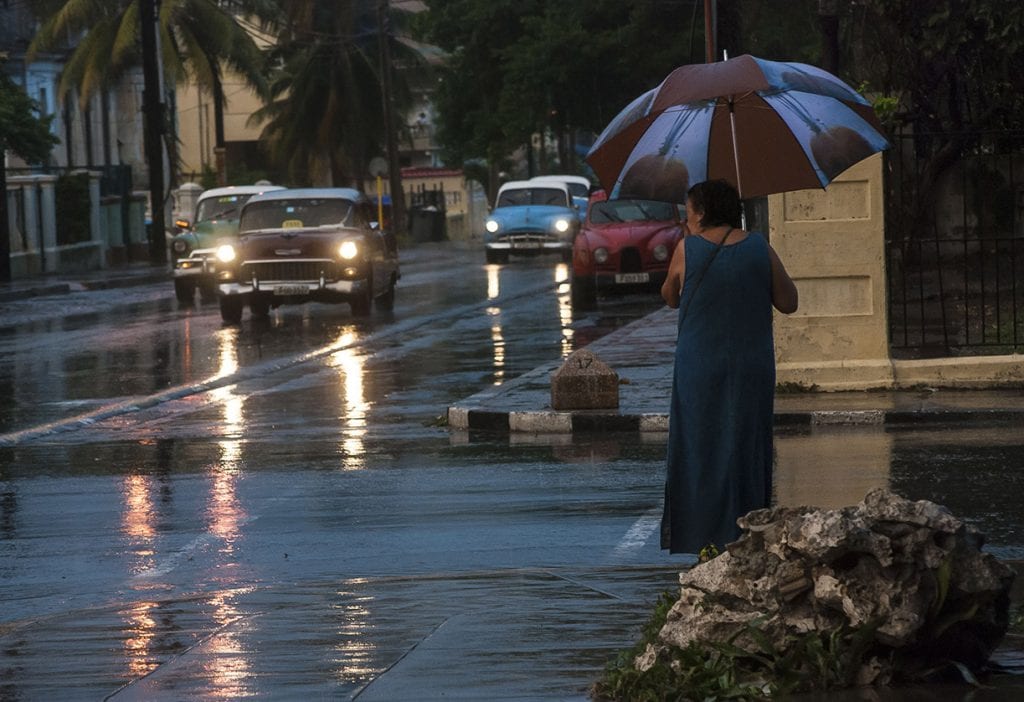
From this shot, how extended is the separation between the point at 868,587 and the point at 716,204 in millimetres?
2116

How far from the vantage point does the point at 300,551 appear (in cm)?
928

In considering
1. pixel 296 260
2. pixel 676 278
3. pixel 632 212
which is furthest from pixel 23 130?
pixel 676 278

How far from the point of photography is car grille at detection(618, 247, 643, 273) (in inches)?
1144

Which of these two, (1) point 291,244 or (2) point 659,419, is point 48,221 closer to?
(1) point 291,244

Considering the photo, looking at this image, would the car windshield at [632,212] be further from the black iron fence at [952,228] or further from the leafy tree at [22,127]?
the leafy tree at [22,127]

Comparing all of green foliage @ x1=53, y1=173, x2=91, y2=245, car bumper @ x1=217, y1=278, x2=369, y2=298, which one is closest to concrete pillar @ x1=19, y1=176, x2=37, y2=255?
green foliage @ x1=53, y1=173, x2=91, y2=245

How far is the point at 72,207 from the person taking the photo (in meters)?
46.8

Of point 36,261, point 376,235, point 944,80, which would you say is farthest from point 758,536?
point 36,261

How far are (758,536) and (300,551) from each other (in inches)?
145

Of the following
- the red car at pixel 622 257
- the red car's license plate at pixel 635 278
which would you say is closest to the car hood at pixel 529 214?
the red car at pixel 622 257

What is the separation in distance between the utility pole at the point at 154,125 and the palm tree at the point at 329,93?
16198 mm

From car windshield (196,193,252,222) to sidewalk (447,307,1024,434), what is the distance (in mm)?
18643

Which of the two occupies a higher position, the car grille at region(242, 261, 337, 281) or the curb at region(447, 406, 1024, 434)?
the car grille at region(242, 261, 337, 281)

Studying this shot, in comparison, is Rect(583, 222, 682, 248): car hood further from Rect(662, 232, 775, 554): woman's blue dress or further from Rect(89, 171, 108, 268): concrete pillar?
Rect(662, 232, 775, 554): woman's blue dress
